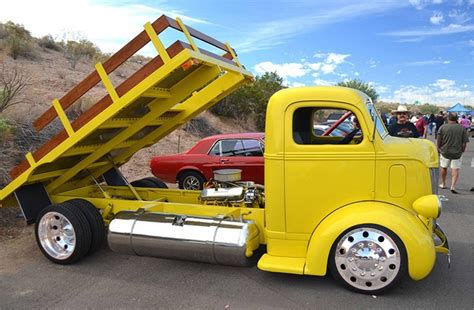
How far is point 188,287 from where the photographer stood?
4.47m

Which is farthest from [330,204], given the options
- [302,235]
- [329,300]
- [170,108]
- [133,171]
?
[133,171]

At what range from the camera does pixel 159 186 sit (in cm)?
714

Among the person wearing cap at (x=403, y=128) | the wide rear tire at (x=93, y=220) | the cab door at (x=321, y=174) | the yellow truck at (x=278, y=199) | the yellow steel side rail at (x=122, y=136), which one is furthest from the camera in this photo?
the person wearing cap at (x=403, y=128)

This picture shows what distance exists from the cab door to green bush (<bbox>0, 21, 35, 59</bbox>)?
20.7 metres

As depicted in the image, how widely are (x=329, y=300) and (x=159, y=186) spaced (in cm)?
391

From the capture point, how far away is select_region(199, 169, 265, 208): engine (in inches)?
206

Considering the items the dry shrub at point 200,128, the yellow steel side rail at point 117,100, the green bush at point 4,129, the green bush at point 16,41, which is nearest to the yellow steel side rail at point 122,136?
the yellow steel side rail at point 117,100

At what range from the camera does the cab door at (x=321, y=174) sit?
427 cm

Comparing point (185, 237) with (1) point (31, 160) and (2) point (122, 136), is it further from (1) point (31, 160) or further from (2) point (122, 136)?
(1) point (31, 160)

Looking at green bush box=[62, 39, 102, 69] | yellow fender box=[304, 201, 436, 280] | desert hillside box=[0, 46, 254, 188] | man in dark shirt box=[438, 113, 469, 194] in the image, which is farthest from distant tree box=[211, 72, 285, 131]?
yellow fender box=[304, 201, 436, 280]

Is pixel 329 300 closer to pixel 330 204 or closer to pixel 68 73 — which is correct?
pixel 330 204

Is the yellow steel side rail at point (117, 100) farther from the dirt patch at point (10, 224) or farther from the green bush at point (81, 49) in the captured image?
the green bush at point (81, 49)

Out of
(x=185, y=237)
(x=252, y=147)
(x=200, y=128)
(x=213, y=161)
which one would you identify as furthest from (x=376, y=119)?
(x=200, y=128)

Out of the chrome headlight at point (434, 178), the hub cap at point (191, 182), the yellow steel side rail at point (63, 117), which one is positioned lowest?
the hub cap at point (191, 182)
